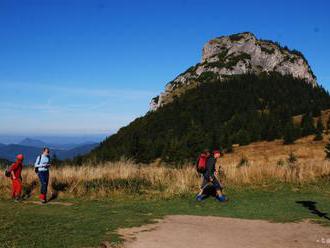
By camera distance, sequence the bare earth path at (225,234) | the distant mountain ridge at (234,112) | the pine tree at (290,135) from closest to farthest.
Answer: the bare earth path at (225,234) < the pine tree at (290,135) < the distant mountain ridge at (234,112)

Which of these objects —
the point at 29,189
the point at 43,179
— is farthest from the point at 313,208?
the point at 29,189

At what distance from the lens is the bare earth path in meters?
9.95

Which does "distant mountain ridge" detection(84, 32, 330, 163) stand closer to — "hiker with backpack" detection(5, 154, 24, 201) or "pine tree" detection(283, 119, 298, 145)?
"pine tree" detection(283, 119, 298, 145)

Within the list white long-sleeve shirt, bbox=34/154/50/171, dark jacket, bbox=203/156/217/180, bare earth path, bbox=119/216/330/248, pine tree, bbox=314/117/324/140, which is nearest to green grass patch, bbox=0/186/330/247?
bare earth path, bbox=119/216/330/248

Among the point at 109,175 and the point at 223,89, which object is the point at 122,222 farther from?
the point at 223,89

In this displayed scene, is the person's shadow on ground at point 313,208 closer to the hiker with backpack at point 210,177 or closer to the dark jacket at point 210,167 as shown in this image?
the hiker with backpack at point 210,177

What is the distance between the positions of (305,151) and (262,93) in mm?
83466

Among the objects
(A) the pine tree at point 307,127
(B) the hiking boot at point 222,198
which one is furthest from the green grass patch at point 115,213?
(A) the pine tree at point 307,127

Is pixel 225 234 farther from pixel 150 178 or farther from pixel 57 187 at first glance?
pixel 57 187

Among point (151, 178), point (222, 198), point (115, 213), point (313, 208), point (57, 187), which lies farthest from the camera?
point (151, 178)

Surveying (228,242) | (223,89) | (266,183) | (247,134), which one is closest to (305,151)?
(247,134)

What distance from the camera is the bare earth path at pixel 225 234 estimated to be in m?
9.95

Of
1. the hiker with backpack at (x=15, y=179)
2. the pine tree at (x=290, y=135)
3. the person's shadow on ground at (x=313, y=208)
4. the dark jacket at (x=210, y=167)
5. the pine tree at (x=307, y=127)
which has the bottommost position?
the person's shadow on ground at (x=313, y=208)

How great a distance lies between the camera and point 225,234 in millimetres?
11016
